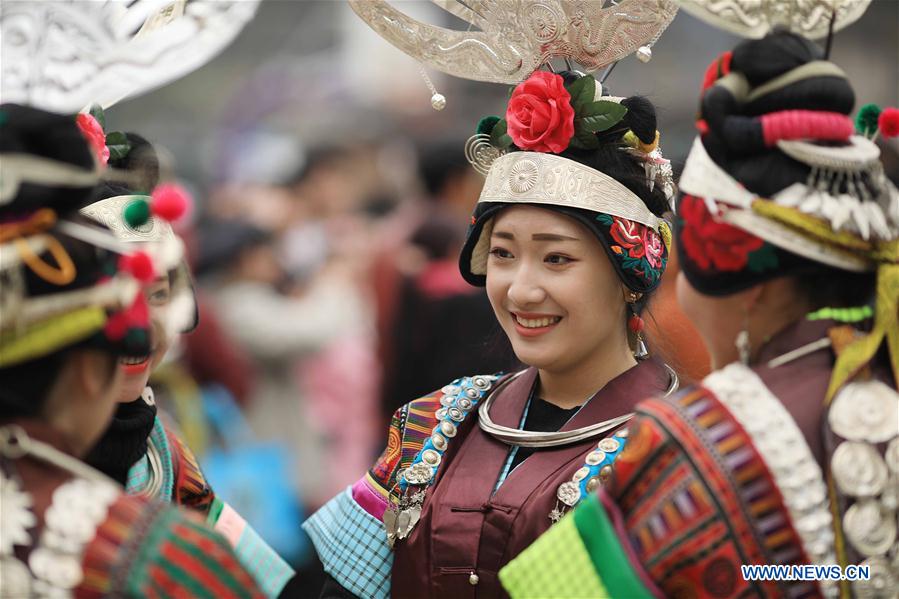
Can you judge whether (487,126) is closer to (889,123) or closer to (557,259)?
(557,259)

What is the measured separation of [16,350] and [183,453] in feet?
4.89

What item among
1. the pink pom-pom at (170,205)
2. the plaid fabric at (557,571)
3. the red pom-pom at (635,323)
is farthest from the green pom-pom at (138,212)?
the red pom-pom at (635,323)

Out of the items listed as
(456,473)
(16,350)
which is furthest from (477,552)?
(16,350)

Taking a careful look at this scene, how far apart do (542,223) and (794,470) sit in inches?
45.9

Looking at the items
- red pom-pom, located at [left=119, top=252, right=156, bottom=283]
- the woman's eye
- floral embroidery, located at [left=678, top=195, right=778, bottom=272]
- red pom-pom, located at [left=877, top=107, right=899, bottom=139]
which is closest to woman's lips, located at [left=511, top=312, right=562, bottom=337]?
the woman's eye

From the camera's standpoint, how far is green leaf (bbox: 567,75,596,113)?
3479mm

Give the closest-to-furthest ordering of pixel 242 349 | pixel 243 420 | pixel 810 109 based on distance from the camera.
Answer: pixel 810 109
pixel 243 420
pixel 242 349

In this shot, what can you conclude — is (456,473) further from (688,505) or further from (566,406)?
(688,505)

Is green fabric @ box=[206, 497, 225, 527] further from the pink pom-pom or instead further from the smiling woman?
the pink pom-pom

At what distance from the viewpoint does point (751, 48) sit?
2693 mm

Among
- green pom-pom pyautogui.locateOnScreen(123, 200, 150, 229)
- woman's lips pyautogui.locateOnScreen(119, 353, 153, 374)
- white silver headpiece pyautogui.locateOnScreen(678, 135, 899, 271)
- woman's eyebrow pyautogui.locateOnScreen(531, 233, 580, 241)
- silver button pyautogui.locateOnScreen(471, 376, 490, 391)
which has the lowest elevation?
woman's lips pyautogui.locateOnScreen(119, 353, 153, 374)

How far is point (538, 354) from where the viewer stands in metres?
3.47

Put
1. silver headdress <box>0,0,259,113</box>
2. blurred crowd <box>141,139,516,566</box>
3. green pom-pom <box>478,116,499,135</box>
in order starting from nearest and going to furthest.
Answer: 1. silver headdress <box>0,0,259,113</box>
2. green pom-pom <box>478,116,499,135</box>
3. blurred crowd <box>141,139,516,566</box>

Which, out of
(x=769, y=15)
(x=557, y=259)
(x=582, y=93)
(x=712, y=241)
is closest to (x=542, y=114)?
(x=582, y=93)
